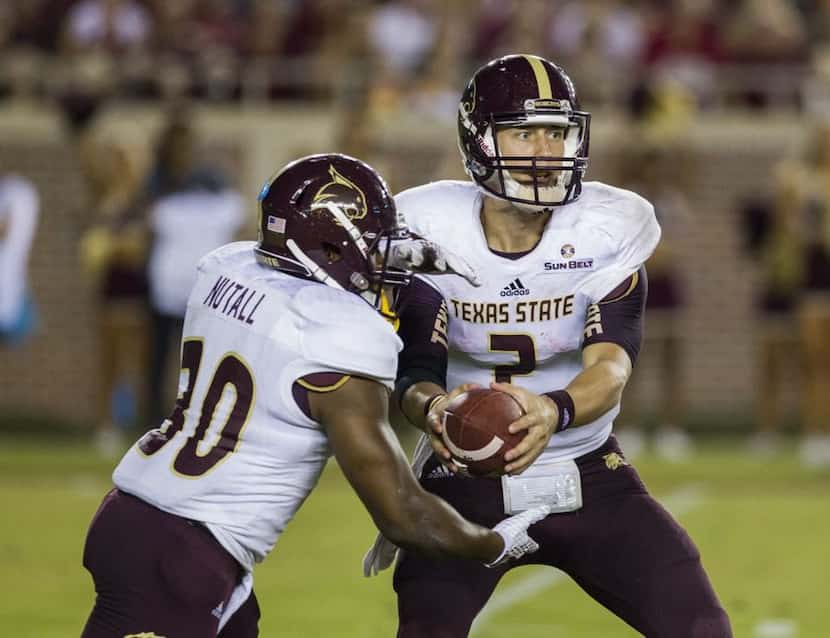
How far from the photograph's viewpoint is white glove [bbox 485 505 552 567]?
377 cm

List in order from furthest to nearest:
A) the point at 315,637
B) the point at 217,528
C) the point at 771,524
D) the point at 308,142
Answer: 1. the point at 308,142
2. the point at 771,524
3. the point at 315,637
4. the point at 217,528

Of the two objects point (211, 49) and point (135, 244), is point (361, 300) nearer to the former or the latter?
point (135, 244)

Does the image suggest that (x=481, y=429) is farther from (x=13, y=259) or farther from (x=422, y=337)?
(x=13, y=259)

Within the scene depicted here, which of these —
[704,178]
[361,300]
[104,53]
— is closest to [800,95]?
[704,178]

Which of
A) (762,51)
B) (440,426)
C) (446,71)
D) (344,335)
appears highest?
(344,335)

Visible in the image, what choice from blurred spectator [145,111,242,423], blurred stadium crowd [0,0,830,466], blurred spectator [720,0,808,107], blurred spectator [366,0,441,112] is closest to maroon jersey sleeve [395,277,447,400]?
blurred spectator [145,111,242,423]

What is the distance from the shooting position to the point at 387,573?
731 cm

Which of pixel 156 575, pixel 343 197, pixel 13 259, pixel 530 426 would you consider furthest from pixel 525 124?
pixel 13 259

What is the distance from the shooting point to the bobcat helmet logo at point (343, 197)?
3.68 meters

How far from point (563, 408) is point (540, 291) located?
0.37 meters

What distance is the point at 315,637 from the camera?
5785 millimetres

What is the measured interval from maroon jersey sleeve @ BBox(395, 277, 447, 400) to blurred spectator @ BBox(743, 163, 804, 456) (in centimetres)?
689

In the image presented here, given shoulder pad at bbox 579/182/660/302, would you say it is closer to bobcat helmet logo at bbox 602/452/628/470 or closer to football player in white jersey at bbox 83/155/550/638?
bobcat helmet logo at bbox 602/452/628/470

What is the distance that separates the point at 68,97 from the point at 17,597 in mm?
7081
